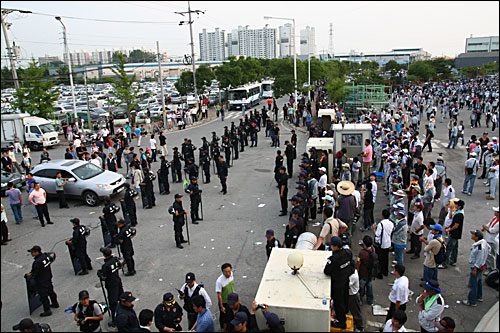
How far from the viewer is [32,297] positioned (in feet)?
23.8

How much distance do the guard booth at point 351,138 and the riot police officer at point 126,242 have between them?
895 centimetres

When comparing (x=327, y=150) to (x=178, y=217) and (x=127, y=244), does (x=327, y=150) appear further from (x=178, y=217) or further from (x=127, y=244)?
(x=127, y=244)

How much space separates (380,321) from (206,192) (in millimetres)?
9052

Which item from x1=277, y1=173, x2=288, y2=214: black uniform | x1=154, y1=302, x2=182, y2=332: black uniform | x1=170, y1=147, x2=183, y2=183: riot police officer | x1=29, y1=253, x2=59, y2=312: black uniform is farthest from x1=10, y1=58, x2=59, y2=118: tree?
x1=154, y1=302, x2=182, y2=332: black uniform

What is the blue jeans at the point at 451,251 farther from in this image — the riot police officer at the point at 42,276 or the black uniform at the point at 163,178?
the black uniform at the point at 163,178

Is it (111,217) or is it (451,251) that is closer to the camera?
(451,251)

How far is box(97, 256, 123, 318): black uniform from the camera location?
6730 millimetres

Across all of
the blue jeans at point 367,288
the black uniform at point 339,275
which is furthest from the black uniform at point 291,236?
the black uniform at point 339,275

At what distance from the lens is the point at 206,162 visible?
15.3m

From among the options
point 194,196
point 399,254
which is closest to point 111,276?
point 194,196

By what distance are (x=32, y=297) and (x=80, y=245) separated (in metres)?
1.58

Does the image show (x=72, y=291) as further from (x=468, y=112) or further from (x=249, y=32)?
(x=249, y=32)

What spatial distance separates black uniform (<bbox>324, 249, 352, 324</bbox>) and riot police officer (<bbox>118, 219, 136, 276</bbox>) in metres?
4.74

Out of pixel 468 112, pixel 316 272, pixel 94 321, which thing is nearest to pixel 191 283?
pixel 94 321
